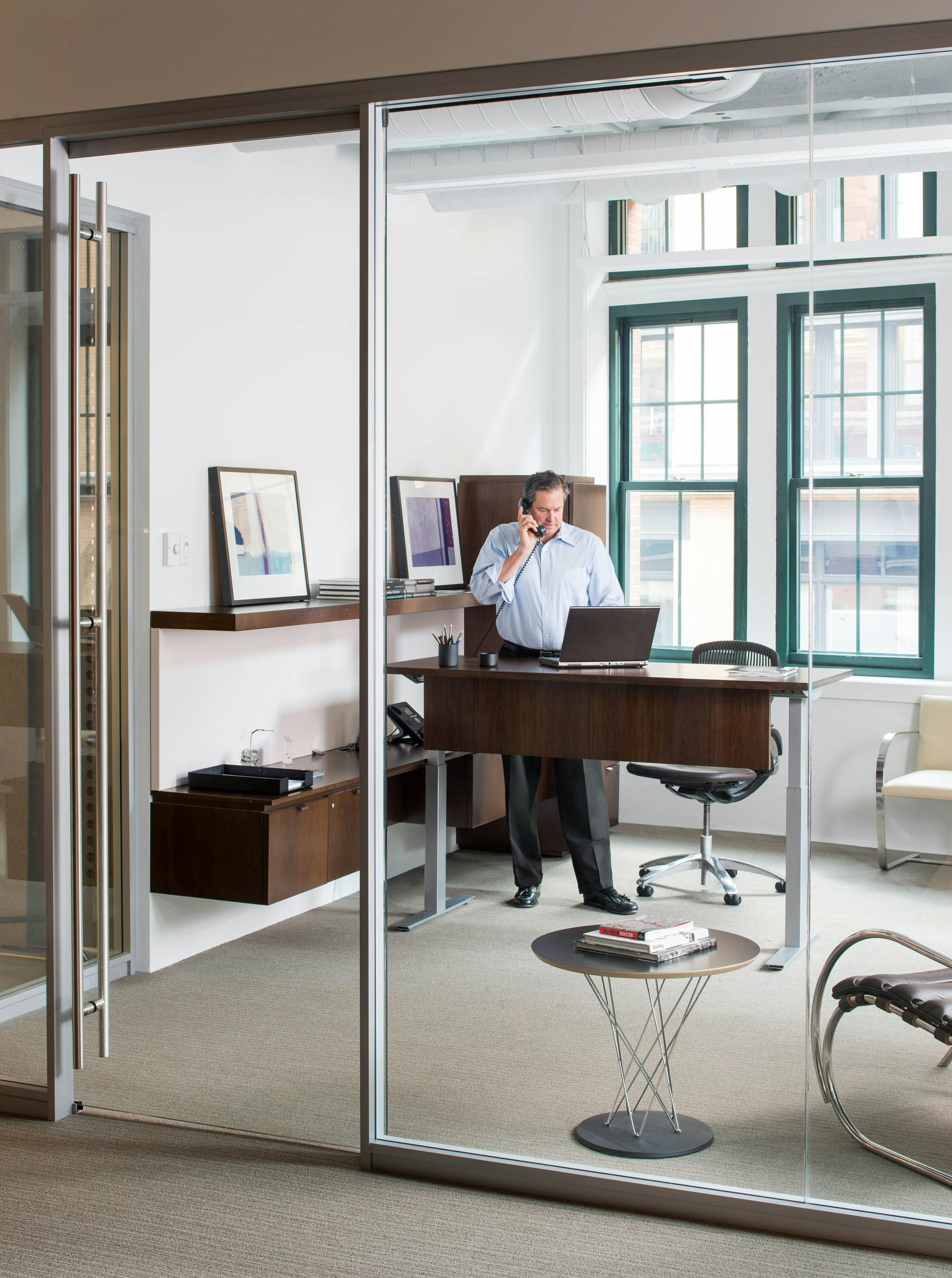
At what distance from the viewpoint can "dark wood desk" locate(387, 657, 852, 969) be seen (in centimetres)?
294

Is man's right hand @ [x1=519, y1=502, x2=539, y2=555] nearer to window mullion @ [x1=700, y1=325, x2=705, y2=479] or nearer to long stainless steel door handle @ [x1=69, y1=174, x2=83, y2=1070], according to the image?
window mullion @ [x1=700, y1=325, x2=705, y2=479]

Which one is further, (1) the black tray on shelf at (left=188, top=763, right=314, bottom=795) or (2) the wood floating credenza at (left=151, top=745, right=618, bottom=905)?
(1) the black tray on shelf at (left=188, top=763, right=314, bottom=795)

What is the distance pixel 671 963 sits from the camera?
2.92 m

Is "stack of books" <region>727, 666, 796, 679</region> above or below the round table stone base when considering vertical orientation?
above

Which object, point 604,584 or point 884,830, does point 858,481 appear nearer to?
point 604,584

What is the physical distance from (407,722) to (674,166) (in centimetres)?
153

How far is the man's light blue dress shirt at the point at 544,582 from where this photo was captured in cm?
319

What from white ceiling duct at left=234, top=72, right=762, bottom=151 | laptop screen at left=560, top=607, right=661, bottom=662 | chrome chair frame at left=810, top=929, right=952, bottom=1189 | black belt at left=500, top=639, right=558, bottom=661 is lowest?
chrome chair frame at left=810, top=929, right=952, bottom=1189


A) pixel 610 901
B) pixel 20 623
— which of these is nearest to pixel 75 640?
pixel 20 623

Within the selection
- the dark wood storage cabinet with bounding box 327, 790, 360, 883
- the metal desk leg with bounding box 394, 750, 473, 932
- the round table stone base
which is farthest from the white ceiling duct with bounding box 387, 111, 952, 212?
the round table stone base

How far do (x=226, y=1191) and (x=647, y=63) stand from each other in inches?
109

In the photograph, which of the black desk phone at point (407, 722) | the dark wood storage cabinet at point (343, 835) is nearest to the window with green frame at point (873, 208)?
the black desk phone at point (407, 722)

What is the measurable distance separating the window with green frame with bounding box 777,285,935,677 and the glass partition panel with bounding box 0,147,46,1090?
6.94ft

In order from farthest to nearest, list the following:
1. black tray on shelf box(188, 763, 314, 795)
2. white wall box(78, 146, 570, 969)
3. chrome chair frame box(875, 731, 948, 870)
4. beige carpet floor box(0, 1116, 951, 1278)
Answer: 1. black tray on shelf box(188, 763, 314, 795)
2. white wall box(78, 146, 570, 969)
3. chrome chair frame box(875, 731, 948, 870)
4. beige carpet floor box(0, 1116, 951, 1278)
